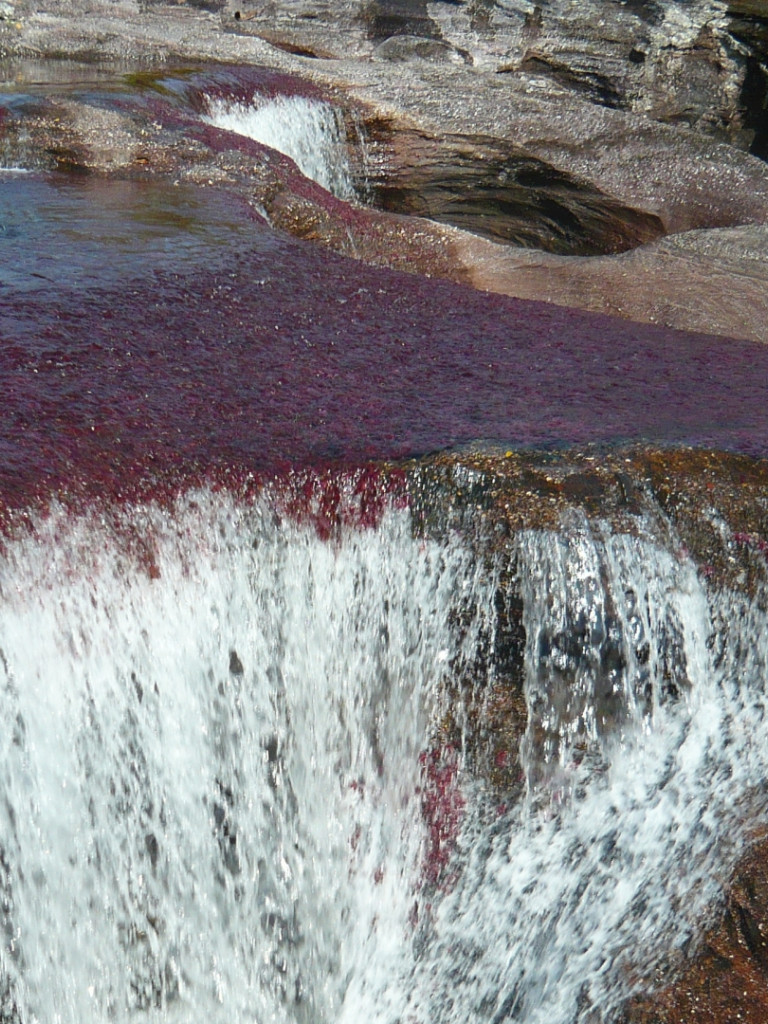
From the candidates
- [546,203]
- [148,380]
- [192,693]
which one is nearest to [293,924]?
[192,693]

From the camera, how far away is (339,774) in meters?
2.64

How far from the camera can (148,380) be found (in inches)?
106

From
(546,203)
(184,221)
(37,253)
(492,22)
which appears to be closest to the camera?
(37,253)

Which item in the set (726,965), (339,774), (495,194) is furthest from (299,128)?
(726,965)

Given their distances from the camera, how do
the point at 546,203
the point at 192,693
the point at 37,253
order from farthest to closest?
the point at 546,203, the point at 37,253, the point at 192,693

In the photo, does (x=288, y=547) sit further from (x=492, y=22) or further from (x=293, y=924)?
(x=492, y=22)

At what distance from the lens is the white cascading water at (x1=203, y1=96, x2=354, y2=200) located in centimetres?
618

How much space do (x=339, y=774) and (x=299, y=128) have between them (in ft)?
15.5

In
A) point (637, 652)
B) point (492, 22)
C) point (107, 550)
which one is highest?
point (492, 22)

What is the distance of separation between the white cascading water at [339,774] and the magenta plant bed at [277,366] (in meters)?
0.20

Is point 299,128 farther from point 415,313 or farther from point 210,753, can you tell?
point 210,753

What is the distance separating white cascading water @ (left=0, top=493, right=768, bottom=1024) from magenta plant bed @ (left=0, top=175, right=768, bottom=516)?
204mm

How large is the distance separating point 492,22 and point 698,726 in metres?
7.43

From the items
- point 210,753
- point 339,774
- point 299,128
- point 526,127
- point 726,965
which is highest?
point 526,127
